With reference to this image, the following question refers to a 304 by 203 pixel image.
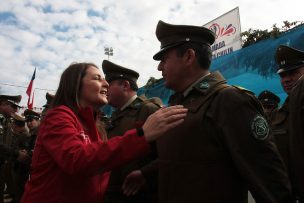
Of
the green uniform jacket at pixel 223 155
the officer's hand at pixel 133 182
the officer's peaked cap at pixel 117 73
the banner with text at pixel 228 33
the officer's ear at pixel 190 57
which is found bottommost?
the officer's hand at pixel 133 182

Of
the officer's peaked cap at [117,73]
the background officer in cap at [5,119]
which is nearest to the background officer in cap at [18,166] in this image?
the background officer in cap at [5,119]

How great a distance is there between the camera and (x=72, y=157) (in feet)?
5.61

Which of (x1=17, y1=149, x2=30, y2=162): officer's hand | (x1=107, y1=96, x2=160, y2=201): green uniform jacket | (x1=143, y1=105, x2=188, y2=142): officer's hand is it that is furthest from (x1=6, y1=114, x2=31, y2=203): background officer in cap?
(x1=143, y1=105, x2=188, y2=142): officer's hand

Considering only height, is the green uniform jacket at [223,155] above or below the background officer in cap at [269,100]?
below

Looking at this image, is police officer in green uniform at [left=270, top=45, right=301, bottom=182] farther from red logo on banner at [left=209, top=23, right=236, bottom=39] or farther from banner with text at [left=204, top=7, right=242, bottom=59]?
red logo on banner at [left=209, top=23, right=236, bottom=39]

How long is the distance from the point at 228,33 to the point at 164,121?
29.1 feet

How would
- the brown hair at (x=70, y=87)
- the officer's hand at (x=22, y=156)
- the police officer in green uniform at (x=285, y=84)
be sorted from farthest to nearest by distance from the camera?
the officer's hand at (x=22, y=156) < the police officer in green uniform at (x=285, y=84) < the brown hair at (x=70, y=87)

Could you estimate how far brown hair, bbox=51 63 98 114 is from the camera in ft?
7.32

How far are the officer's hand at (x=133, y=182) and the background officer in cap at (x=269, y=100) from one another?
265 cm

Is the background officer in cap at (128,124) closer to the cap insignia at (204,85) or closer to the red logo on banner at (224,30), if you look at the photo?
the cap insignia at (204,85)

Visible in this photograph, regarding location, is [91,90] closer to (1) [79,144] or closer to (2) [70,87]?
(2) [70,87]

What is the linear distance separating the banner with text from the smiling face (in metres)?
7.55

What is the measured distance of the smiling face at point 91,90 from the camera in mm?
2307

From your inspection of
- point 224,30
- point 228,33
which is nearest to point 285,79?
point 228,33
